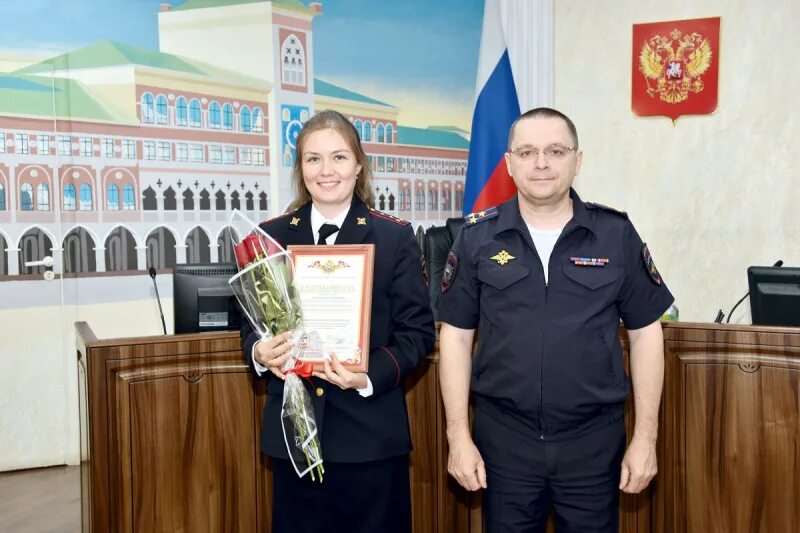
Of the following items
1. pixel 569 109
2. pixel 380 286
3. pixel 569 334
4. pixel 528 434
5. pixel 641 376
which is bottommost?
pixel 528 434

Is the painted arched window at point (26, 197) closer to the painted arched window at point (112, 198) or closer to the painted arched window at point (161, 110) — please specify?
the painted arched window at point (112, 198)

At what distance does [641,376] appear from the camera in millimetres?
1709

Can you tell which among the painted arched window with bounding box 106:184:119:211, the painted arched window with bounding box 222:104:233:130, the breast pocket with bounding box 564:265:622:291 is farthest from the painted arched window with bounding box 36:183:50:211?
the breast pocket with bounding box 564:265:622:291

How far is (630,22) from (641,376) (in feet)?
10.6

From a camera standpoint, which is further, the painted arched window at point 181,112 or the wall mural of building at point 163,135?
the painted arched window at point 181,112

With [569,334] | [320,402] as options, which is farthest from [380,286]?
[569,334]

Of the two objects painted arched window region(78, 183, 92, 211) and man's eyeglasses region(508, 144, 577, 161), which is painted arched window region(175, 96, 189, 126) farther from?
man's eyeglasses region(508, 144, 577, 161)

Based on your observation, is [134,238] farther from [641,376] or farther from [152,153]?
[641,376]

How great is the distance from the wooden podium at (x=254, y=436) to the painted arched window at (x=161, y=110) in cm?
231

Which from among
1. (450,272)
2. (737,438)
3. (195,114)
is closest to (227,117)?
(195,114)

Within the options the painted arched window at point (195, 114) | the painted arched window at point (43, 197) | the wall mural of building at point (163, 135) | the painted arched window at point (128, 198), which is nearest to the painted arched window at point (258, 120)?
the wall mural of building at point (163, 135)

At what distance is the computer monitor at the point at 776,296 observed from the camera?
2.16m

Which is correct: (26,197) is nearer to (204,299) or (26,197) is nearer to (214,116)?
(214,116)

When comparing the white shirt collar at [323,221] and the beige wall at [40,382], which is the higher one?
the white shirt collar at [323,221]
